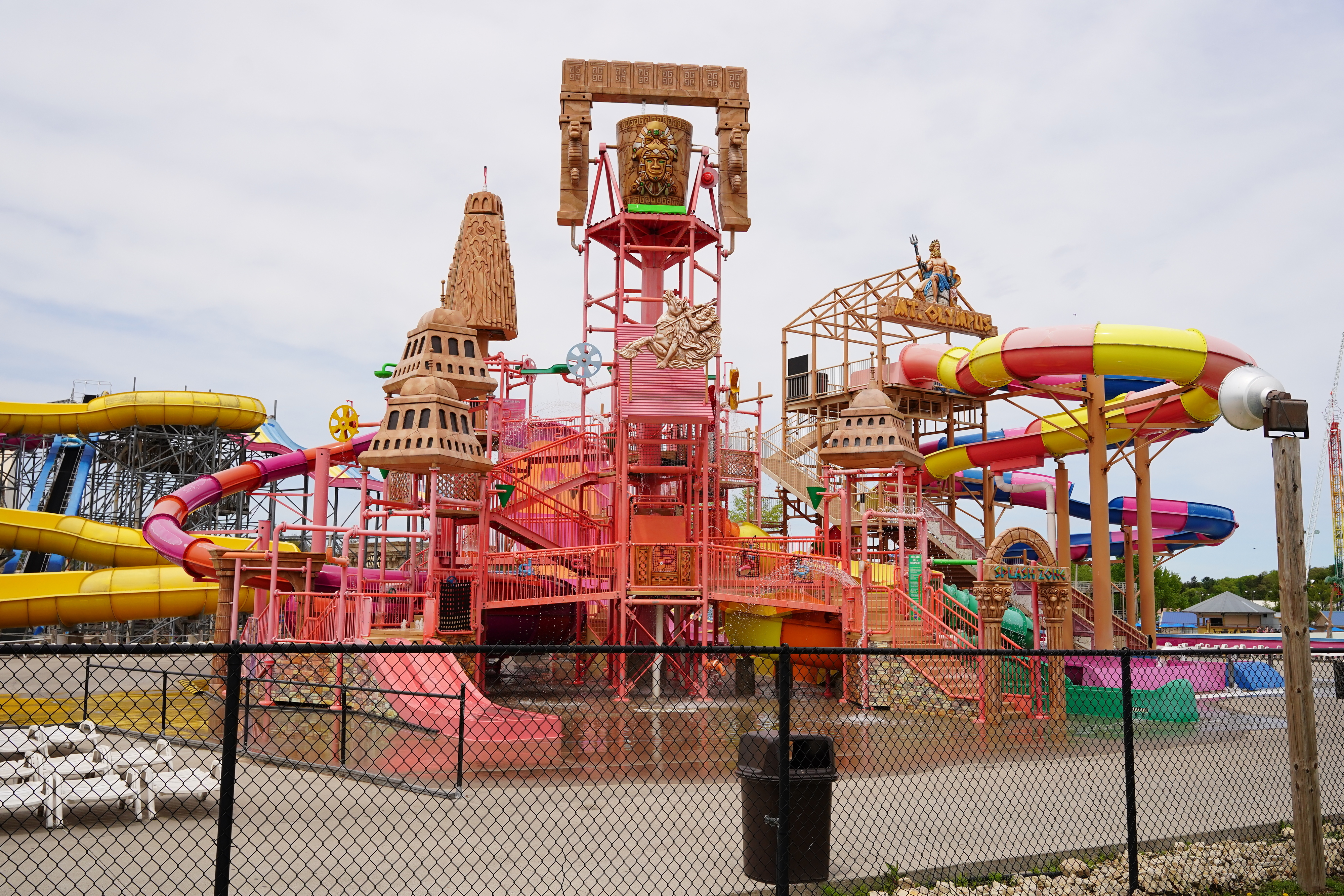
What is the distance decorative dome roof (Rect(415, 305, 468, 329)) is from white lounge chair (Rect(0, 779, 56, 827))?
13.0 meters

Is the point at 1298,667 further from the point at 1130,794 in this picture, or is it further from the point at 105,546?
the point at 105,546

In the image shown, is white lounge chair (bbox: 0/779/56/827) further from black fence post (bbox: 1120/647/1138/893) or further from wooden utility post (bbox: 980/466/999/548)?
wooden utility post (bbox: 980/466/999/548)

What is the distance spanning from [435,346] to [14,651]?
1627cm

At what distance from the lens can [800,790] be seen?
Answer: 6.70 m

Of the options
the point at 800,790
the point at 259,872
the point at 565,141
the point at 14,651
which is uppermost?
the point at 565,141

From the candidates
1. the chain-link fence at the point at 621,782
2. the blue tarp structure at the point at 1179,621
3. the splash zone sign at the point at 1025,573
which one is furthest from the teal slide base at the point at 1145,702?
the blue tarp structure at the point at 1179,621

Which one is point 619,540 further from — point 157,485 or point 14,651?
point 157,485

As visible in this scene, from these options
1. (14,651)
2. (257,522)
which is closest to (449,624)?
(14,651)

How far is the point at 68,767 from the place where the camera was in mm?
8406

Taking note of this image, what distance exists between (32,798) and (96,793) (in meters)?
0.47

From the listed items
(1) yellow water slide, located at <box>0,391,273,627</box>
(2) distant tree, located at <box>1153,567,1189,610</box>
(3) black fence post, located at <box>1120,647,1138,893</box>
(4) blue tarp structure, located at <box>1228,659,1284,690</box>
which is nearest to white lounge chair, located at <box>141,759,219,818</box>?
(3) black fence post, located at <box>1120,647,1138,893</box>

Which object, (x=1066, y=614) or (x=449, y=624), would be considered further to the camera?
(x=449, y=624)

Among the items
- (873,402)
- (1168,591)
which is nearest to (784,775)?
(873,402)

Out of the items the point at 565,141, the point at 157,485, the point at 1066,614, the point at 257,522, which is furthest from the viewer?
the point at 257,522
